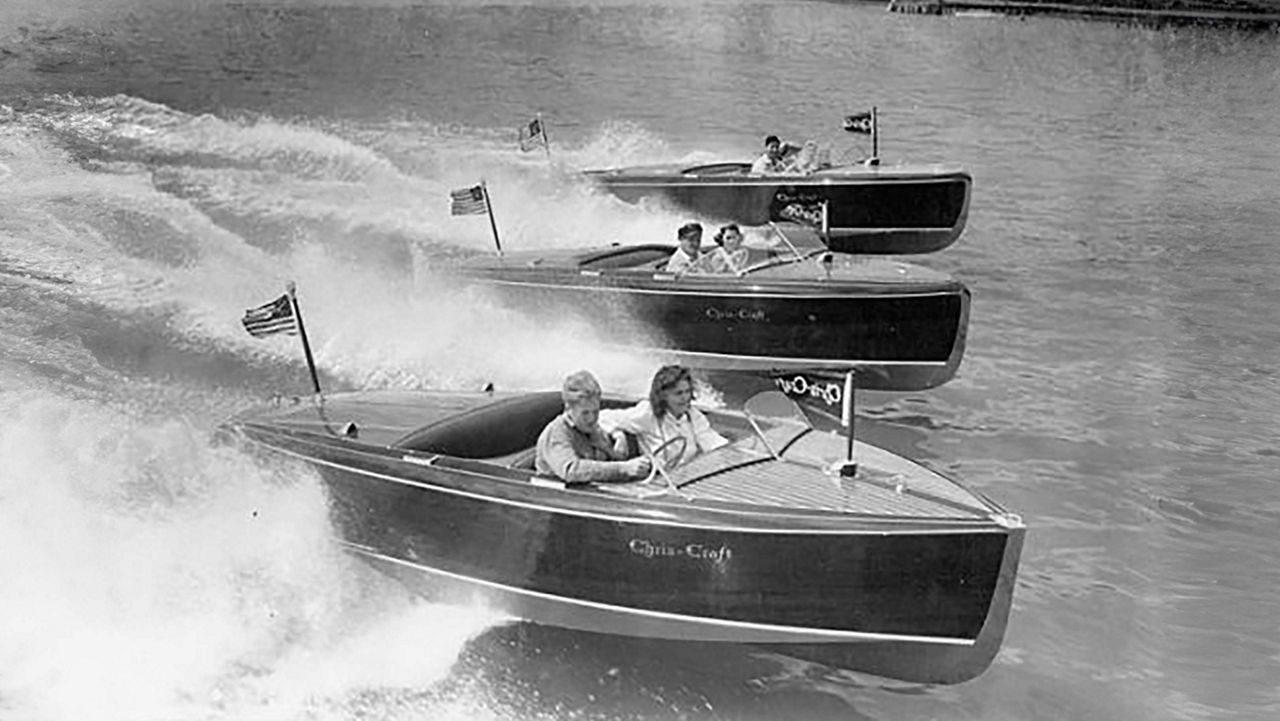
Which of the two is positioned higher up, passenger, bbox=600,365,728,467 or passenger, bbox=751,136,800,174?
passenger, bbox=751,136,800,174

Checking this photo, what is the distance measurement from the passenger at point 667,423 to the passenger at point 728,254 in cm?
568

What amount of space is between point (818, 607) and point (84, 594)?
5306mm

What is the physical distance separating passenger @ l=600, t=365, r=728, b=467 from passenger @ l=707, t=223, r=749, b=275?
18.6ft

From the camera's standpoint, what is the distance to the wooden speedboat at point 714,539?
784 cm

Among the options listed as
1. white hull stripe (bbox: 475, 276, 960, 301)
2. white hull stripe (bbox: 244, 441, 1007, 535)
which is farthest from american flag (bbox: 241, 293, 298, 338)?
white hull stripe (bbox: 475, 276, 960, 301)

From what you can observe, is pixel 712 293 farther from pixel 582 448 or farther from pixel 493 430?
pixel 582 448

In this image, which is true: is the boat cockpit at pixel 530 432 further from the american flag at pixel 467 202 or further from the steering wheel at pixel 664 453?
the american flag at pixel 467 202

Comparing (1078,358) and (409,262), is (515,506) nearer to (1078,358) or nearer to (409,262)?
(1078,358)

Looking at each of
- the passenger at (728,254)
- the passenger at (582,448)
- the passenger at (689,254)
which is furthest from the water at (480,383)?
the passenger at (728,254)

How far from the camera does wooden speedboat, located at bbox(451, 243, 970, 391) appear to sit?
45.7ft

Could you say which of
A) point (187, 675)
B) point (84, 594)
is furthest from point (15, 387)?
point (187, 675)

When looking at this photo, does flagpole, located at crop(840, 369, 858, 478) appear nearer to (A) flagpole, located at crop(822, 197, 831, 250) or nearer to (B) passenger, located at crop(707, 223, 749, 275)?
(B) passenger, located at crop(707, 223, 749, 275)

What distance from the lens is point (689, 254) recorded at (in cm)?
1470

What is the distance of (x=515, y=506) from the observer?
28.0 ft
